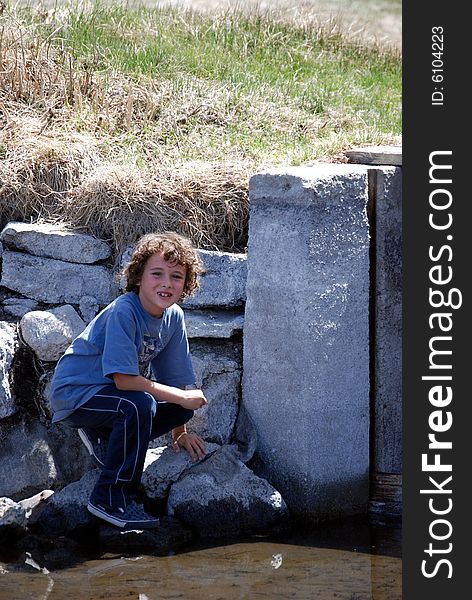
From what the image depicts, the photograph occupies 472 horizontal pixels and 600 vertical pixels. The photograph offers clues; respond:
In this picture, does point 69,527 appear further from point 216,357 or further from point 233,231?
point 233,231

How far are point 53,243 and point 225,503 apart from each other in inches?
68.7

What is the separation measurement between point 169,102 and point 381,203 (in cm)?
252

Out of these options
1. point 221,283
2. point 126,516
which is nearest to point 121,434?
point 126,516

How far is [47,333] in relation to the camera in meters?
5.14

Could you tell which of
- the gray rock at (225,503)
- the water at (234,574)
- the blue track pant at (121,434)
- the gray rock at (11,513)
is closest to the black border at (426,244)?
the water at (234,574)

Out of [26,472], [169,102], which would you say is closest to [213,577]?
[26,472]

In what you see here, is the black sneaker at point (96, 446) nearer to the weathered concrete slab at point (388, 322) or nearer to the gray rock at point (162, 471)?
the gray rock at point (162, 471)

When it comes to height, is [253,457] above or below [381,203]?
below

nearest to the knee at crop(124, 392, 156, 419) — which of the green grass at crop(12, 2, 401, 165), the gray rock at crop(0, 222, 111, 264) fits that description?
the gray rock at crop(0, 222, 111, 264)

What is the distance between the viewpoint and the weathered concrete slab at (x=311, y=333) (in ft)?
16.1

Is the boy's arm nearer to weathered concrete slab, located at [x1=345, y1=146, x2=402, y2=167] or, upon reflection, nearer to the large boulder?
the large boulder

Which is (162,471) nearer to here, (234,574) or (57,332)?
(234,574)

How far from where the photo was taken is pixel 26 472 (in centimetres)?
493

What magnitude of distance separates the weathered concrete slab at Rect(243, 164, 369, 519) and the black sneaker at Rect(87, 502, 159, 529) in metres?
0.73
